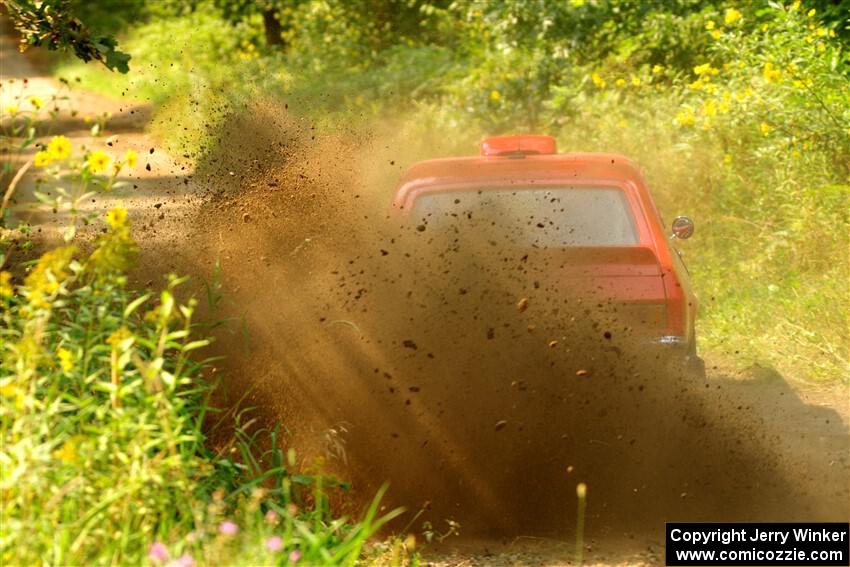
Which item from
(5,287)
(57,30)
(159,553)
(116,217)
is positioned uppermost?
(57,30)

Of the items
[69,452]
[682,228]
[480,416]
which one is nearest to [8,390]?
[69,452]

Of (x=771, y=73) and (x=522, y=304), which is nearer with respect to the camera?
(x=522, y=304)

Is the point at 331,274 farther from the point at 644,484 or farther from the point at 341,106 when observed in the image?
the point at 341,106

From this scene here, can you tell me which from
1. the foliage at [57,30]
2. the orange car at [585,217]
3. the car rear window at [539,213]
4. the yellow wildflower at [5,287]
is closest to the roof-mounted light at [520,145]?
the orange car at [585,217]

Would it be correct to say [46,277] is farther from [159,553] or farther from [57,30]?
[57,30]

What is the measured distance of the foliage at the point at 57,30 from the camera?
24.3 ft

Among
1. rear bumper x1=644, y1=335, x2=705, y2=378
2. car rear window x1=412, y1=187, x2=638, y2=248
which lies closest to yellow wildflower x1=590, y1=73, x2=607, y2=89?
car rear window x1=412, y1=187, x2=638, y2=248

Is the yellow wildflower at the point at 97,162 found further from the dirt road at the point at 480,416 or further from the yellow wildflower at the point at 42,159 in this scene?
the dirt road at the point at 480,416

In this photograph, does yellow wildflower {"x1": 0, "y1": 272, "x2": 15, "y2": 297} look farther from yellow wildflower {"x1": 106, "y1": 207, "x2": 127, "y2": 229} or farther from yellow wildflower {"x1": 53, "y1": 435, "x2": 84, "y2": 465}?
yellow wildflower {"x1": 53, "y1": 435, "x2": 84, "y2": 465}

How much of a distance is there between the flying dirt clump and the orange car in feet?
0.36

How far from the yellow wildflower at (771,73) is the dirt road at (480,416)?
443 cm

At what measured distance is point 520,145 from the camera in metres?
8.91

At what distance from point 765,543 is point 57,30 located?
14.7ft

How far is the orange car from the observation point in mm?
7062
